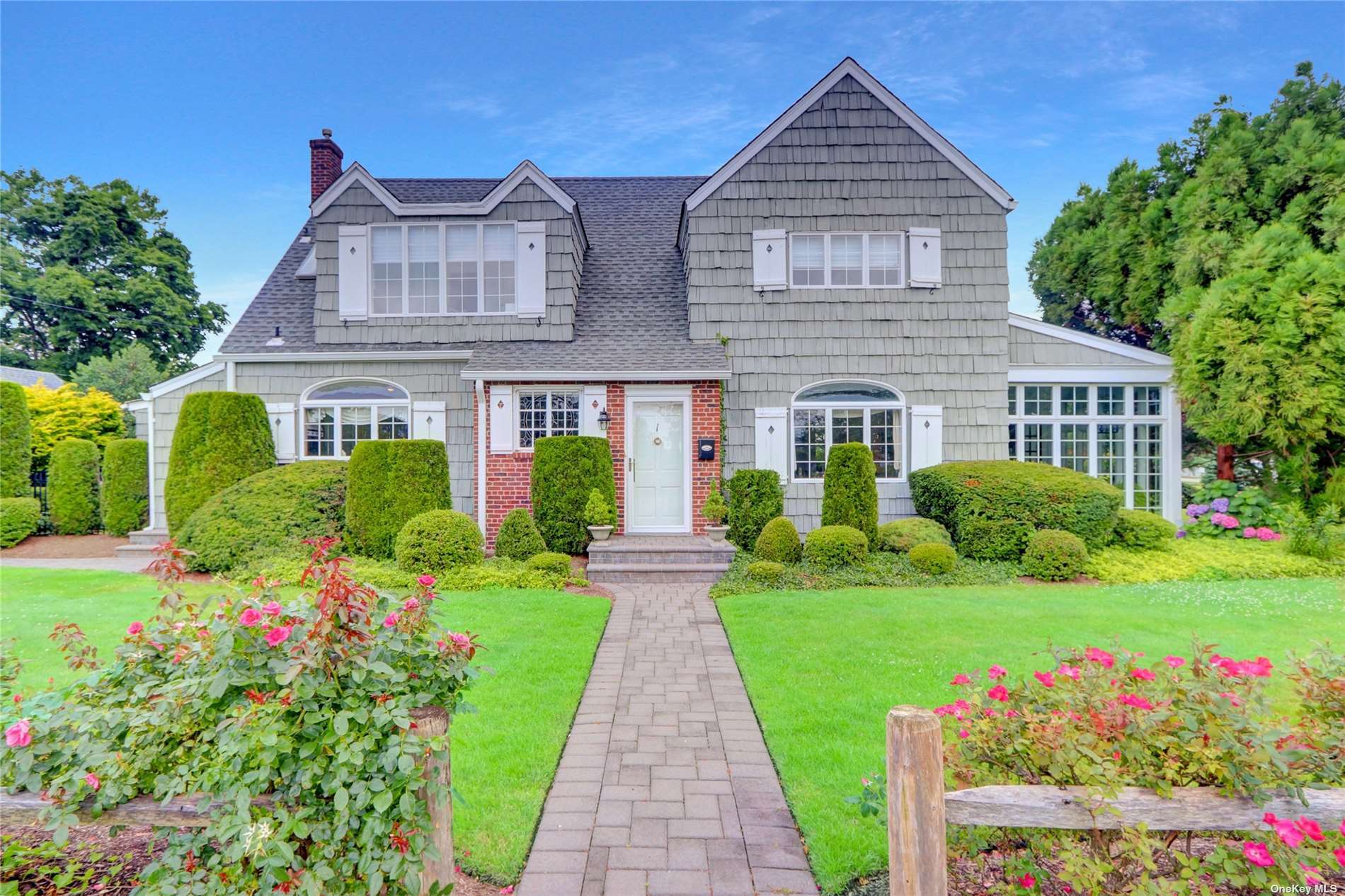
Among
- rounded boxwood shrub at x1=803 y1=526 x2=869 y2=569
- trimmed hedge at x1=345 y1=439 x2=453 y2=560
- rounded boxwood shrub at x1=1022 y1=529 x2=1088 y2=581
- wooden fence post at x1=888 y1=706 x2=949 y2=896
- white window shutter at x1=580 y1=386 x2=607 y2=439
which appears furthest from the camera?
white window shutter at x1=580 y1=386 x2=607 y2=439

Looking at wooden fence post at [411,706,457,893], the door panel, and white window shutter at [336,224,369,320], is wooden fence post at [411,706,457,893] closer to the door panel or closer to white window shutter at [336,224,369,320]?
the door panel

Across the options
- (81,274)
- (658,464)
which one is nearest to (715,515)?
(658,464)

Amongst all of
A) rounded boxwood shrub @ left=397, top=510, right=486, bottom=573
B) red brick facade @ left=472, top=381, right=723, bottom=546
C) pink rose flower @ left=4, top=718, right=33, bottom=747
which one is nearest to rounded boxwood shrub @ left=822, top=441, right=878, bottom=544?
red brick facade @ left=472, top=381, right=723, bottom=546

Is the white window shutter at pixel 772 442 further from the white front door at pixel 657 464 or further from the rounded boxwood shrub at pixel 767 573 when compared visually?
the rounded boxwood shrub at pixel 767 573

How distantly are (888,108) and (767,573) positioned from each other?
8158 millimetres

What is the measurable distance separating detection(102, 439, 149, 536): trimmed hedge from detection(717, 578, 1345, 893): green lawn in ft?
38.3

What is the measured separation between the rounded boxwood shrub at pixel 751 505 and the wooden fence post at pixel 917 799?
7.97 meters

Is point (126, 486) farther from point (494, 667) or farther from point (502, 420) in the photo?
point (494, 667)

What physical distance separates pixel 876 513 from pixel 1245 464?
28.4ft

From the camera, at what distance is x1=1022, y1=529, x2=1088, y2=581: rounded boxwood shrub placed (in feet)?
27.2

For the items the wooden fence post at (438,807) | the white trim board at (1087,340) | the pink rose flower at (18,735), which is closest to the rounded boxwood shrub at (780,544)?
the white trim board at (1087,340)

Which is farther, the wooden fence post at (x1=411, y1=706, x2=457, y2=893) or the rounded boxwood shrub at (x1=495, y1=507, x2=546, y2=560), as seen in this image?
the rounded boxwood shrub at (x1=495, y1=507, x2=546, y2=560)

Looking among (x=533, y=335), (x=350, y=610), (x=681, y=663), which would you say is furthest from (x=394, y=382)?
(x=350, y=610)

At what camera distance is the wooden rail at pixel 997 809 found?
1851 mm
